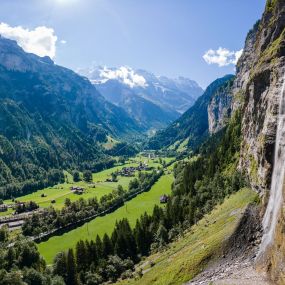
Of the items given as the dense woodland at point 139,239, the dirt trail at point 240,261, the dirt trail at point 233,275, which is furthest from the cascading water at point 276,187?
the dense woodland at point 139,239

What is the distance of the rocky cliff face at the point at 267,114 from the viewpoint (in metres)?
71.9

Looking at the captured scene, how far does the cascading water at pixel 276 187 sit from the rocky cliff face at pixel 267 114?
2.70 m

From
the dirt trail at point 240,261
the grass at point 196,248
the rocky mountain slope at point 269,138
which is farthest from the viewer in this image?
the grass at point 196,248

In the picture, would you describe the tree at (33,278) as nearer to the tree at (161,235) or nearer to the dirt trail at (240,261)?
the tree at (161,235)

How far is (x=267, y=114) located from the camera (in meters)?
106

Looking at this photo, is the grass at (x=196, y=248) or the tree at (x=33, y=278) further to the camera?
the tree at (x=33, y=278)

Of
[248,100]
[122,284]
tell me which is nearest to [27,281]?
[122,284]

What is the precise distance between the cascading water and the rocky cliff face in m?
2.70

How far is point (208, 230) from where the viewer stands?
4144 inches

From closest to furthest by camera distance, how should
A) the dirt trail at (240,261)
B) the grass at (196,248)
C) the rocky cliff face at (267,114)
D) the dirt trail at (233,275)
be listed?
the dirt trail at (233,275) → the rocky cliff face at (267,114) → the dirt trail at (240,261) → the grass at (196,248)

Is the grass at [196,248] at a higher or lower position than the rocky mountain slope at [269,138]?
lower

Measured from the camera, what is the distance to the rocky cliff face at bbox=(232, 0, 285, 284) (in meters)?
71.9

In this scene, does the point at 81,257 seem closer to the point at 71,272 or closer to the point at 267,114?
the point at 71,272

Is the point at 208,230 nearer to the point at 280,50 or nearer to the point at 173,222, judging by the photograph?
the point at 173,222
